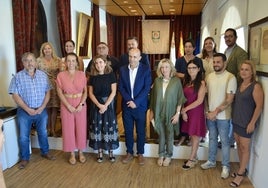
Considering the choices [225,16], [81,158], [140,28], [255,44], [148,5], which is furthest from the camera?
[140,28]

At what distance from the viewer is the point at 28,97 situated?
333cm

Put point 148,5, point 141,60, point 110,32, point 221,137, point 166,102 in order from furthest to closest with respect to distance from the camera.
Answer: point 110,32, point 148,5, point 141,60, point 166,102, point 221,137

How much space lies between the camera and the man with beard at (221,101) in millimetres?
2991

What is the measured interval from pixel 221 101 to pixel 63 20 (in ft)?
11.4

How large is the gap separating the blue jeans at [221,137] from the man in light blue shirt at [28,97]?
2139 mm

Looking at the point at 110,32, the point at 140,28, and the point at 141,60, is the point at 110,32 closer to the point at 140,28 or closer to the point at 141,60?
the point at 140,28

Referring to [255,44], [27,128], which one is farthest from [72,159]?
[255,44]

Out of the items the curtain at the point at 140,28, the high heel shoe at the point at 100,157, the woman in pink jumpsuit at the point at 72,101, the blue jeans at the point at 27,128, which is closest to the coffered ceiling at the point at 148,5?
the curtain at the point at 140,28

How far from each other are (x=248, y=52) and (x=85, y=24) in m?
4.27

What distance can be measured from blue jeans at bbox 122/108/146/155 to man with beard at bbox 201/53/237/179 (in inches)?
32.6

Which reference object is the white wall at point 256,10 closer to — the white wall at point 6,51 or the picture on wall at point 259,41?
the picture on wall at point 259,41

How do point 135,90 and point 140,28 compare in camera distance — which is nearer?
point 135,90

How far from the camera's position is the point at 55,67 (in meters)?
3.79

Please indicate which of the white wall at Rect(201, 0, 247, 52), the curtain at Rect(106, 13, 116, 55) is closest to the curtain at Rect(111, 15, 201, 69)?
the curtain at Rect(106, 13, 116, 55)
